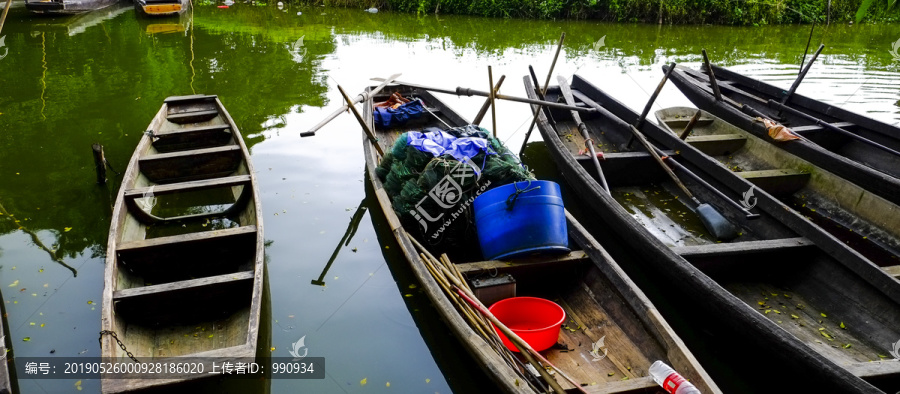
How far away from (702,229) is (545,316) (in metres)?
2.46

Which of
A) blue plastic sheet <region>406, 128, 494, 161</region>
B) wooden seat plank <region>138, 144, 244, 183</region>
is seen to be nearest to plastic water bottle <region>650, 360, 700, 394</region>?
blue plastic sheet <region>406, 128, 494, 161</region>

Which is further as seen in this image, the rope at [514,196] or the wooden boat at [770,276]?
the rope at [514,196]

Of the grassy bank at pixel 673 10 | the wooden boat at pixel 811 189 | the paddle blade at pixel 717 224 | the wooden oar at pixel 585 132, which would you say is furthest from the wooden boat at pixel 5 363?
the grassy bank at pixel 673 10

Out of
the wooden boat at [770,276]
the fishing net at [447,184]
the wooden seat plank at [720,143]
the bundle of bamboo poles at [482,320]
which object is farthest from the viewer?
the wooden seat plank at [720,143]

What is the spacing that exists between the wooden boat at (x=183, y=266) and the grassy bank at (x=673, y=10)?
49.2ft

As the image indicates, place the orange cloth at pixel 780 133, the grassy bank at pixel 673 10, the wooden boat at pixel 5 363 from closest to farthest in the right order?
the wooden boat at pixel 5 363, the orange cloth at pixel 780 133, the grassy bank at pixel 673 10

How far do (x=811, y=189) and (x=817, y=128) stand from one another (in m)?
1.49

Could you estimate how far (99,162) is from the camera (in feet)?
21.7

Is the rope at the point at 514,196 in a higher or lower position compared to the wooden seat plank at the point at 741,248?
higher

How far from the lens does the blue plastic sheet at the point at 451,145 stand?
4.87 metres

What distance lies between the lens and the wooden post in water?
648 centimetres

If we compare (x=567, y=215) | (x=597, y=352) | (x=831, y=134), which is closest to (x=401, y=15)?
(x=831, y=134)

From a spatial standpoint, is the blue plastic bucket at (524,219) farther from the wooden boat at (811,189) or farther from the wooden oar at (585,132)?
the wooden boat at (811,189)

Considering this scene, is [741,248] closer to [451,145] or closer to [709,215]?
[709,215]
